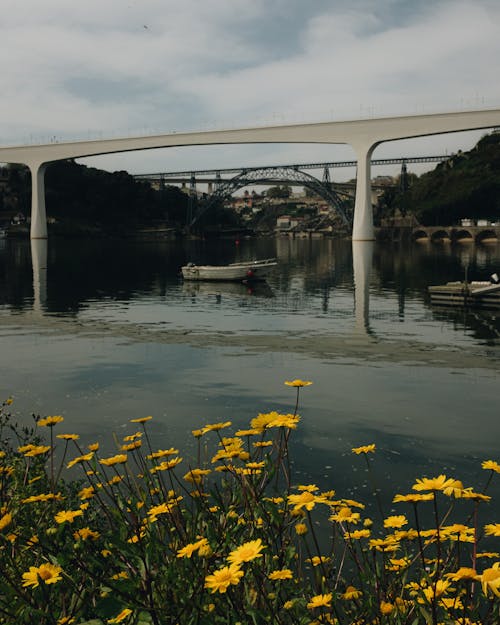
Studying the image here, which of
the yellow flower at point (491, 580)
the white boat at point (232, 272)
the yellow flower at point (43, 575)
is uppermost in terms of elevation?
the white boat at point (232, 272)

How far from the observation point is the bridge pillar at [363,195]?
11425 centimetres

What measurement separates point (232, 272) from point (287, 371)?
3324cm

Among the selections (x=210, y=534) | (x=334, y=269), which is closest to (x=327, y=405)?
(x=210, y=534)

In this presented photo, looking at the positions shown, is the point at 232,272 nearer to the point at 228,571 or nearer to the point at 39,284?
the point at 39,284

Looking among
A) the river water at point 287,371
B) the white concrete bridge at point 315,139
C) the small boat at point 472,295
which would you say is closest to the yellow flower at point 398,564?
the river water at point 287,371

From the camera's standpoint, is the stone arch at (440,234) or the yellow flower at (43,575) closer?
the yellow flower at (43,575)

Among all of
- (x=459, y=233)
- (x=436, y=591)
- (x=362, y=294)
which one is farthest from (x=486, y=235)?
(x=436, y=591)

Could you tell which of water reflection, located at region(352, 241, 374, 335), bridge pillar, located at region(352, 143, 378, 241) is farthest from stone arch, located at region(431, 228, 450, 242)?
water reflection, located at region(352, 241, 374, 335)

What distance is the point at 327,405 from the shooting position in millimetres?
15570

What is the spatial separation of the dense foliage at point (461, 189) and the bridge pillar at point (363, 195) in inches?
1334

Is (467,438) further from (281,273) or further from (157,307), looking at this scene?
(281,273)

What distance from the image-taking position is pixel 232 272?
172 ft

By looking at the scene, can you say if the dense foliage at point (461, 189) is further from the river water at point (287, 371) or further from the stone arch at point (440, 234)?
the river water at point (287, 371)

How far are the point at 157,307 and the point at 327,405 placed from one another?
2361 centimetres
